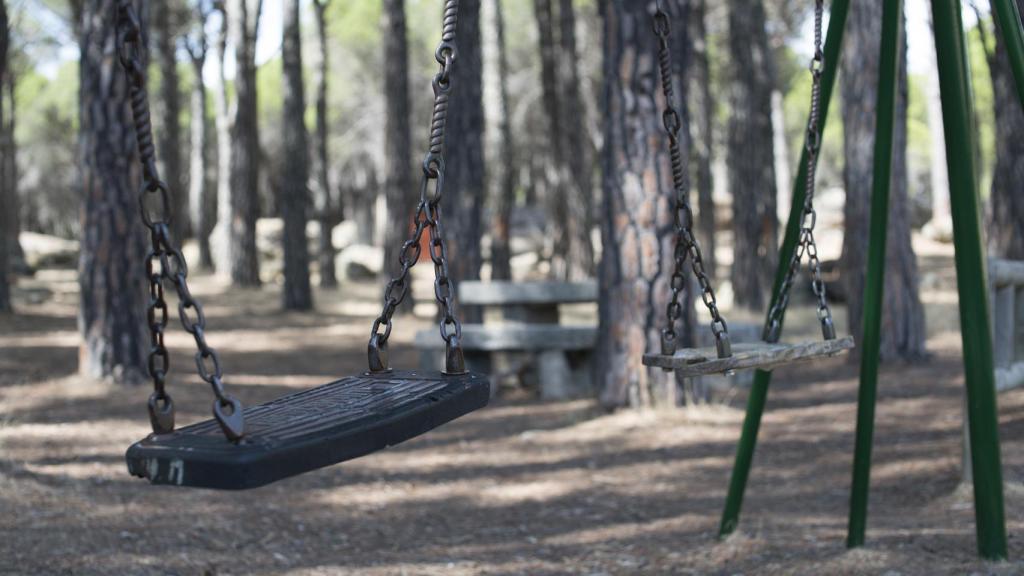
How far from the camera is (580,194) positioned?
53.8ft

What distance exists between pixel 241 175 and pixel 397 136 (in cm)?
446

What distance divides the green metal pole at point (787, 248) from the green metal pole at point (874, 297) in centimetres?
17

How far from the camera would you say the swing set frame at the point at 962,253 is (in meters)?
3.53

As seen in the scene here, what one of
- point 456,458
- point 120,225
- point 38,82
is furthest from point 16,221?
point 38,82

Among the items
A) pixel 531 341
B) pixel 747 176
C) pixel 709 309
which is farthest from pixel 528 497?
pixel 747 176

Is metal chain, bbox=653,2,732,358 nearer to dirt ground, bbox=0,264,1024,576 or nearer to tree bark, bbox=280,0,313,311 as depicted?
dirt ground, bbox=0,264,1024,576

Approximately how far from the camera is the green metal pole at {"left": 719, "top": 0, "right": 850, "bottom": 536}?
153 inches

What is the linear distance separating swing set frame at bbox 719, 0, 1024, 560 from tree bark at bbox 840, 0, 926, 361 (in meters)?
5.31

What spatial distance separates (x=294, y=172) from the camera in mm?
14836

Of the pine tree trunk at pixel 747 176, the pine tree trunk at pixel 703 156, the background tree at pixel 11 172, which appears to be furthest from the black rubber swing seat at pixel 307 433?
the background tree at pixel 11 172

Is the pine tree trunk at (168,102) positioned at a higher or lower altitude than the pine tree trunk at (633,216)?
higher

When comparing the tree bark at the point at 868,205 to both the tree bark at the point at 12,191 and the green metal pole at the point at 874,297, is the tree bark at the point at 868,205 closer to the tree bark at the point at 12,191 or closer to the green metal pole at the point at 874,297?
the green metal pole at the point at 874,297

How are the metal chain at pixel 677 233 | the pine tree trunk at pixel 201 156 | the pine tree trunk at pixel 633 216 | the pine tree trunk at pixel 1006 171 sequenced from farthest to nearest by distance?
the pine tree trunk at pixel 201 156, the pine tree trunk at pixel 1006 171, the pine tree trunk at pixel 633 216, the metal chain at pixel 677 233

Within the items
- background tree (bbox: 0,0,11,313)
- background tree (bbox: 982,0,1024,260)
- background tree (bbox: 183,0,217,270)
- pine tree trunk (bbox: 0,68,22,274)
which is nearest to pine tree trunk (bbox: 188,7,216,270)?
background tree (bbox: 183,0,217,270)
